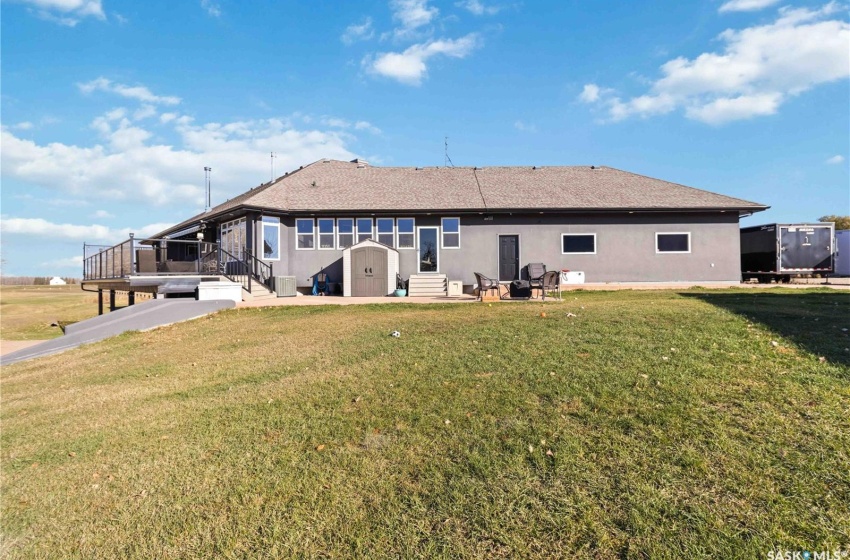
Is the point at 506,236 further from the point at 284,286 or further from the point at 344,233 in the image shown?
the point at 284,286

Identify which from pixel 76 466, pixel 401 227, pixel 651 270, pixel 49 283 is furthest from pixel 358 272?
pixel 49 283

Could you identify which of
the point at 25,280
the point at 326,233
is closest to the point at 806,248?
the point at 326,233

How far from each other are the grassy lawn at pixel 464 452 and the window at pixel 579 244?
1268 centimetres

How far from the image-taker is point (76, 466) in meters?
4.26

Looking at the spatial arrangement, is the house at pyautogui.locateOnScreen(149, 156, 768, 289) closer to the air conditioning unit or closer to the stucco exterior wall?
the stucco exterior wall

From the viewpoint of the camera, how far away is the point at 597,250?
1959 cm

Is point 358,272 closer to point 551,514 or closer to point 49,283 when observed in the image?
point 551,514

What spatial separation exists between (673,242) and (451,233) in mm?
9710

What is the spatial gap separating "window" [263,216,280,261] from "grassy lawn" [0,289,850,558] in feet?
39.3

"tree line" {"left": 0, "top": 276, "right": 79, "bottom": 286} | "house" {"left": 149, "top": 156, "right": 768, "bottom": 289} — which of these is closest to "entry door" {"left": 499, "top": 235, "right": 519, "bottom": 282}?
"house" {"left": 149, "top": 156, "right": 768, "bottom": 289}

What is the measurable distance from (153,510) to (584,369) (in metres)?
4.51

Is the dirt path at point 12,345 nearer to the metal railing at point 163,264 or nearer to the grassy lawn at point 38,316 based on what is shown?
the grassy lawn at point 38,316

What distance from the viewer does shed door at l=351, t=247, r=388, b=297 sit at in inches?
713

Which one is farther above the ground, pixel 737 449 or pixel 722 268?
pixel 722 268
